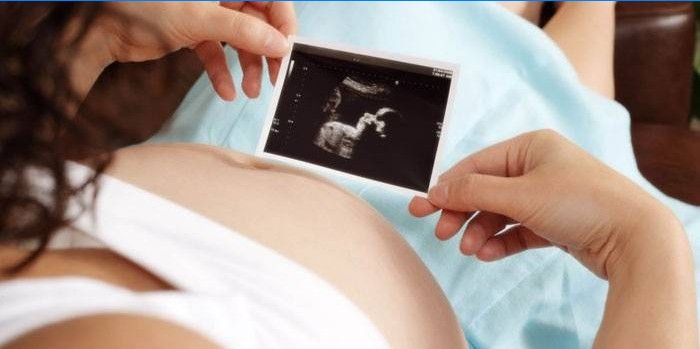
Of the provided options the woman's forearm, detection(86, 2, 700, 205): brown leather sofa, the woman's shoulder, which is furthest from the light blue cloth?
the woman's shoulder

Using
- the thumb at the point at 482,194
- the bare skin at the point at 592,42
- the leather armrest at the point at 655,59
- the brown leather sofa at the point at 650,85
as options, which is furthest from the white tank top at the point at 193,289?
the leather armrest at the point at 655,59

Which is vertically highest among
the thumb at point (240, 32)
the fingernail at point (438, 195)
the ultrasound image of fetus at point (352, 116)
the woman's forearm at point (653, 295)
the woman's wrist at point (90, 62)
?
the thumb at point (240, 32)

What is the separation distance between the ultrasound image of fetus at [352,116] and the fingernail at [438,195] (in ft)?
0.41

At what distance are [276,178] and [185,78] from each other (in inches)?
24.9

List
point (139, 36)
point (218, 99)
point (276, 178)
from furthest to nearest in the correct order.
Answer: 1. point (218, 99)
2. point (139, 36)
3. point (276, 178)

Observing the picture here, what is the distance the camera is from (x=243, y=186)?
646mm

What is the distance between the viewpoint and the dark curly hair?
1.70 feet

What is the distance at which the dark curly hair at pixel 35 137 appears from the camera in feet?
1.70

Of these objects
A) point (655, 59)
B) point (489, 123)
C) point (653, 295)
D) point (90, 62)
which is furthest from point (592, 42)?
point (90, 62)

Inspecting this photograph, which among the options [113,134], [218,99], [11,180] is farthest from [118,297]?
[218,99]

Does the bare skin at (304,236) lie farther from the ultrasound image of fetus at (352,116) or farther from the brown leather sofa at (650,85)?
the brown leather sofa at (650,85)

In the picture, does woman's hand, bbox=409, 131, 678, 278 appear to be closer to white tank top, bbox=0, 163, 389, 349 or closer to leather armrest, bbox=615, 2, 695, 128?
white tank top, bbox=0, 163, 389, 349

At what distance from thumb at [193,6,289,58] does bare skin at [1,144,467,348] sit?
175 mm

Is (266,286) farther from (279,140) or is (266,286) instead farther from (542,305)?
(542,305)
